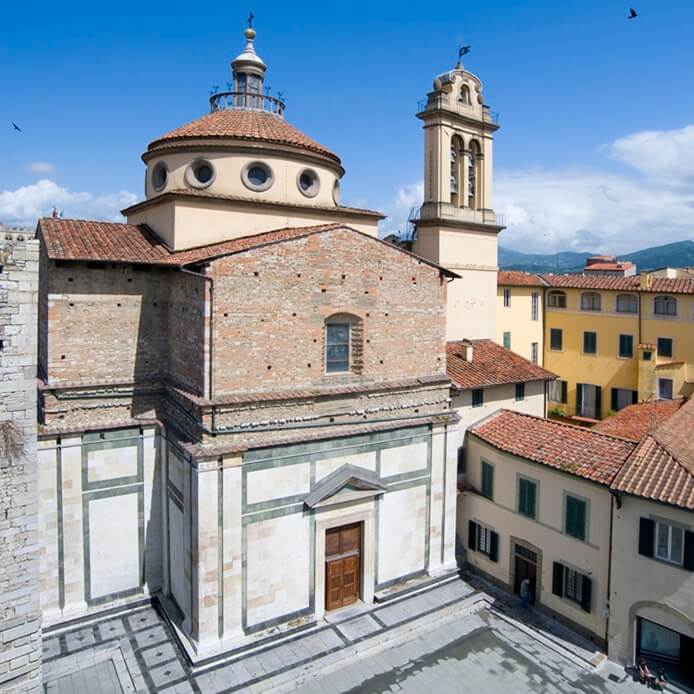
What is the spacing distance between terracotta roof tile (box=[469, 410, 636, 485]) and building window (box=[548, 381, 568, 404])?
46.6ft

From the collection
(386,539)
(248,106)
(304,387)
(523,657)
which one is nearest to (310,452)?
(304,387)

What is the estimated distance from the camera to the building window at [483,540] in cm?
1848

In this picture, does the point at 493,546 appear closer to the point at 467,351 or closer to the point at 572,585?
the point at 572,585

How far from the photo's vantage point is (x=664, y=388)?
29047mm

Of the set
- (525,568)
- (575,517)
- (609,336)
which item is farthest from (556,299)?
(575,517)

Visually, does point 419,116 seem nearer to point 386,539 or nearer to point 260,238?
point 260,238

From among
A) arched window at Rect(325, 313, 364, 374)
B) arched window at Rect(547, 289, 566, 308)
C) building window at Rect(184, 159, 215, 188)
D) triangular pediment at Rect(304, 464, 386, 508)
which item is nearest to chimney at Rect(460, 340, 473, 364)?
arched window at Rect(325, 313, 364, 374)

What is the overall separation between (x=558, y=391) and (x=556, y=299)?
5211 mm

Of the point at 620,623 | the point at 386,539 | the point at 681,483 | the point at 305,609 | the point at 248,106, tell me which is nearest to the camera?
the point at 681,483

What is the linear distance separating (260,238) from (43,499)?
9.07 m

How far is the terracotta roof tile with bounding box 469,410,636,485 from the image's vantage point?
15750 mm

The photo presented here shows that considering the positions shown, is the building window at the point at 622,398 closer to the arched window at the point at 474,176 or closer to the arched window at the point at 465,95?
the arched window at the point at 474,176

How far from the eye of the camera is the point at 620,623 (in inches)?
581

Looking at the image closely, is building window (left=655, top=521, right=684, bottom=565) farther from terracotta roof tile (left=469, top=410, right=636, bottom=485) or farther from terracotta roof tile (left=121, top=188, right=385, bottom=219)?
terracotta roof tile (left=121, top=188, right=385, bottom=219)
